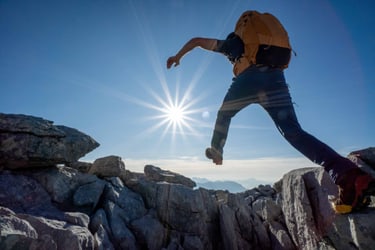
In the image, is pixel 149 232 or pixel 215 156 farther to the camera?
pixel 149 232

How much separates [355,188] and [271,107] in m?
2.18

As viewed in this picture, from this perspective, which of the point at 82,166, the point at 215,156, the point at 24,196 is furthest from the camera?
the point at 82,166

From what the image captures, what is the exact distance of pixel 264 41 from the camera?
5.20 metres

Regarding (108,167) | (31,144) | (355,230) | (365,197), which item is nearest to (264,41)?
(365,197)

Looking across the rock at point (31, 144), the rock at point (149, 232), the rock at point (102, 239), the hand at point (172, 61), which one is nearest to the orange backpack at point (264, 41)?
the hand at point (172, 61)

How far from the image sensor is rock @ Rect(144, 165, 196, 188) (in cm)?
2248

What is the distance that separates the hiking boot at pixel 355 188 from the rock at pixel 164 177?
744 inches

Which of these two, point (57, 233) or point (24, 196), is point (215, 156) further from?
point (24, 196)

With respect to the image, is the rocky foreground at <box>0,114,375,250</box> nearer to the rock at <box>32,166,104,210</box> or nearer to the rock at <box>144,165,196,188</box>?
the rock at <box>32,166,104,210</box>

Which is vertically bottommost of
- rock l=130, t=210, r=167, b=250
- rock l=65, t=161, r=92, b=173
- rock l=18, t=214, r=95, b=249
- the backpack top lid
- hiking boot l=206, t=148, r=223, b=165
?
rock l=130, t=210, r=167, b=250

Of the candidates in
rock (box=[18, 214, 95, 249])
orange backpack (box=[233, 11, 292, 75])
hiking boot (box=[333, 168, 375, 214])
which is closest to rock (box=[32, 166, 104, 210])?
rock (box=[18, 214, 95, 249])

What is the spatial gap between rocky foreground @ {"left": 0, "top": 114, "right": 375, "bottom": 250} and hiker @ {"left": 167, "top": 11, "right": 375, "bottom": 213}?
179cm

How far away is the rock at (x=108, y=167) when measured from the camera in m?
15.5

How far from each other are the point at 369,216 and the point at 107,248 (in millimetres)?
9137
